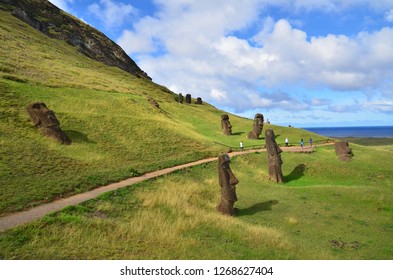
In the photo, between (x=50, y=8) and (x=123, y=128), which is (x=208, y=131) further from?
(x=50, y=8)

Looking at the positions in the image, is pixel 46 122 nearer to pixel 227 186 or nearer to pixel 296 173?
pixel 227 186

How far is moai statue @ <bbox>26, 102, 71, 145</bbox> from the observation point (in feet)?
104

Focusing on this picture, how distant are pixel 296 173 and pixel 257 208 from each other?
42.8 ft

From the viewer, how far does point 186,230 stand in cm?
1605

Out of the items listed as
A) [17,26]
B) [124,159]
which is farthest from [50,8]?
[124,159]

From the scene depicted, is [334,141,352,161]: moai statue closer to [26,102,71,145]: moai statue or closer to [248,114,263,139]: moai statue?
[248,114,263,139]: moai statue

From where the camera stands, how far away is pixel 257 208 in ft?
74.9

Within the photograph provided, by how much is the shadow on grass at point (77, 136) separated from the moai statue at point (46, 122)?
3.65 ft

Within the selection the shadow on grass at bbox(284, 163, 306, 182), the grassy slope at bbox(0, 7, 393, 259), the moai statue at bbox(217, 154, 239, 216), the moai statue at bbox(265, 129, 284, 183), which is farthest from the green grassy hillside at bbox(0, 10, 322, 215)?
the shadow on grass at bbox(284, 163, 306, 182)

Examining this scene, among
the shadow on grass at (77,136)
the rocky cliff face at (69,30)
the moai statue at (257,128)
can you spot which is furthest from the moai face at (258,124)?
the rocky cliff face at (69,30)

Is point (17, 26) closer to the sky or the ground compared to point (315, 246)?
closer to the sky

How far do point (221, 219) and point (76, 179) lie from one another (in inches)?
453

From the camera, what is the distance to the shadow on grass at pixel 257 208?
21547mm

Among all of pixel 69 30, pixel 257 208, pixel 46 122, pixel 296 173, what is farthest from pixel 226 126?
pixel 69 30
